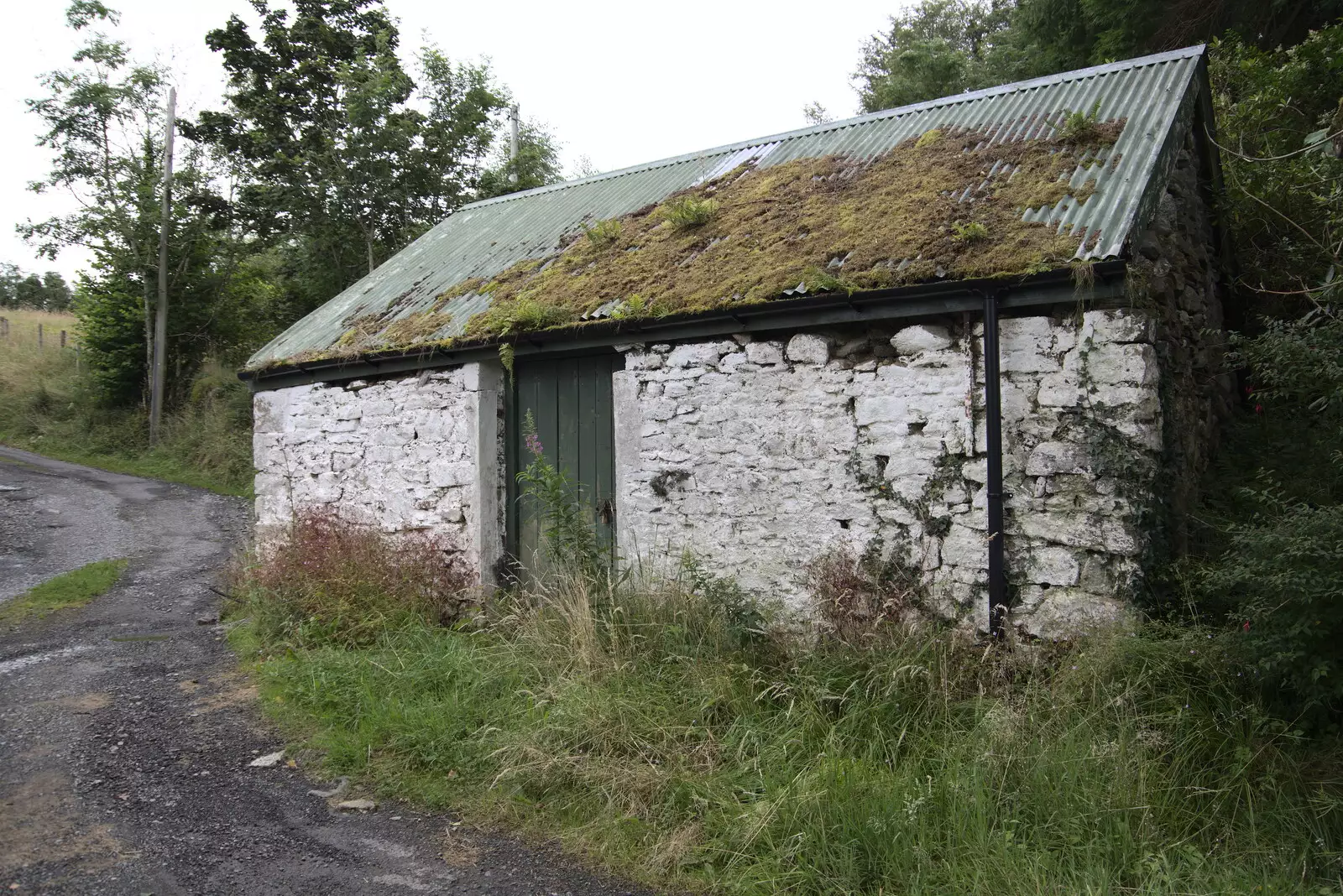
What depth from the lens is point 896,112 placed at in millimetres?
7762

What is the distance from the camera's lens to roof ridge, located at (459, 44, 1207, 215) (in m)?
6.60

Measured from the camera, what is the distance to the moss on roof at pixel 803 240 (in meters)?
5.12

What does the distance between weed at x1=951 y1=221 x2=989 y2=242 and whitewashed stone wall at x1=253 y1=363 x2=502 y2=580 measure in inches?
152

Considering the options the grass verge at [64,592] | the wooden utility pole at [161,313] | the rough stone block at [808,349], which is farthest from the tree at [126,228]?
the rough stone block at [808,349]

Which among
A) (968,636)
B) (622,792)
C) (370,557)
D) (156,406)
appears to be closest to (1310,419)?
(968,636)

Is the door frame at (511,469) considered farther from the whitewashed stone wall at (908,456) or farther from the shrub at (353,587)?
the whitewashed stone wall at (908,456)

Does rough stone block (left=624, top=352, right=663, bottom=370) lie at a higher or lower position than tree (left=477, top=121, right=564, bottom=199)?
lower

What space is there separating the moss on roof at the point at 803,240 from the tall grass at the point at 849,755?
2.06m

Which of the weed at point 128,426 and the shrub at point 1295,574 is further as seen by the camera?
the weed at point 128,426

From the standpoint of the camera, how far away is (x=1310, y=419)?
545 cm

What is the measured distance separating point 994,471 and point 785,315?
1.60 metres

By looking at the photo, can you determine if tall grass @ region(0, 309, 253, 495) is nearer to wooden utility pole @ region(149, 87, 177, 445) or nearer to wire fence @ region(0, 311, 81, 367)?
wooden utility pole @ region(149, 87, 177, 445)

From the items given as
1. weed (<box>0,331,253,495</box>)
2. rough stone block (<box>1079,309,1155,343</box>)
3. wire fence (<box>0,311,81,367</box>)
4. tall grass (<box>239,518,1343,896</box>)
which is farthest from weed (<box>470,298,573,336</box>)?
wire fence (<box>0,311,81,367</box>)

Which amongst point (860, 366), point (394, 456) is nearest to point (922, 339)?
point (860, 366)
